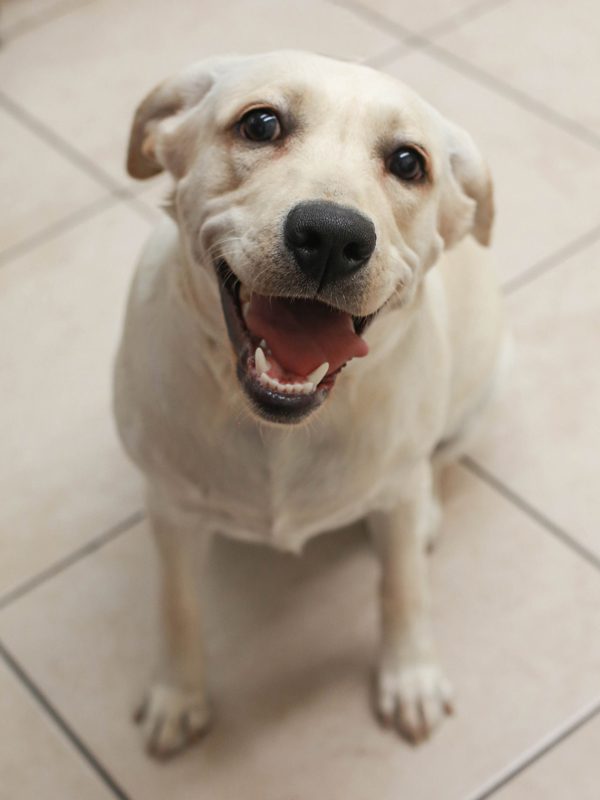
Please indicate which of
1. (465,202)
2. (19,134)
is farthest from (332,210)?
(19,134)

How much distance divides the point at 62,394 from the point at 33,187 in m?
0.51

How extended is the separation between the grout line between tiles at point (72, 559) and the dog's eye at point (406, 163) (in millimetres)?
729

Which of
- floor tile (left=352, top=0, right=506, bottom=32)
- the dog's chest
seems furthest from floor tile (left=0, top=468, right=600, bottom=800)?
floor tile (left=352, top=0, right=506, bottom=32)

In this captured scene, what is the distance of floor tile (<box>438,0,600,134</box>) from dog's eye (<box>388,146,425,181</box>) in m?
1.17

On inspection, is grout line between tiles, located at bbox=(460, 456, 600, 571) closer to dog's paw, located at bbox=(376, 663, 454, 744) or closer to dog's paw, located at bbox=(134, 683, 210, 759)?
dog's paw, located at bbox=(376, 663, 454, 744)

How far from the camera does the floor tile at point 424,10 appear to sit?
7.46 feet

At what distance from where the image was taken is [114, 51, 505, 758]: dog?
0.92 m

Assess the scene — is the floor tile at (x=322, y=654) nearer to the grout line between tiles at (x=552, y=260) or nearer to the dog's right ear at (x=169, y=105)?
the grout line between tiles at (x=552, y=260)

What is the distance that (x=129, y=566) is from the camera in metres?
1.48

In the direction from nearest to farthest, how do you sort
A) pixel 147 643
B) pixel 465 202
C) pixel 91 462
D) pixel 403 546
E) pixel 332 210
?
pixel 332 210 → pixel 465 202 → pixel 403 546 → pixel 147 643 → pixel 91 462

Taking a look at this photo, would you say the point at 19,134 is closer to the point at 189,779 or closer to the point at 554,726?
the point at 189,779

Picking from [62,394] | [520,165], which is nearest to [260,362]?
[62,394]

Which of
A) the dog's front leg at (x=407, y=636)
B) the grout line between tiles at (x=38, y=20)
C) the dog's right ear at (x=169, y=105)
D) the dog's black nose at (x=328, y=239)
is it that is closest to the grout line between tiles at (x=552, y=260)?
the dog's front leg at (x=407, y=636)

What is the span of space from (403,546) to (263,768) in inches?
12.1
